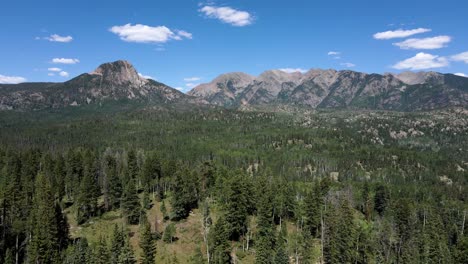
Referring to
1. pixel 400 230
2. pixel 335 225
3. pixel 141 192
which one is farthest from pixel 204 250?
pixel 400 230

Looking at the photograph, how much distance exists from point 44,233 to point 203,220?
4159 centimetres

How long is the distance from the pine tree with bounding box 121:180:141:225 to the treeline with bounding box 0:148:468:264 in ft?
0.96

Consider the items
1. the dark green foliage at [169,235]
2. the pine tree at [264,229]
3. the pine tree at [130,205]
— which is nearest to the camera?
the pine tree at [264,229]

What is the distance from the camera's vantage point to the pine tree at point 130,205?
332 feet

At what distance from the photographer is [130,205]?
102375mm

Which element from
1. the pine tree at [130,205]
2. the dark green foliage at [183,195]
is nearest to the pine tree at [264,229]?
the dark green foliage at [183,195]

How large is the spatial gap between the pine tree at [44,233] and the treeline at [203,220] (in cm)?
22

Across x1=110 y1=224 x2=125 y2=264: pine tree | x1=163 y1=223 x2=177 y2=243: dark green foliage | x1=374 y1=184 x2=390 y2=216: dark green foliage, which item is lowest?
x1=374 y1=184 x2=390 y2=216: dark green foliage

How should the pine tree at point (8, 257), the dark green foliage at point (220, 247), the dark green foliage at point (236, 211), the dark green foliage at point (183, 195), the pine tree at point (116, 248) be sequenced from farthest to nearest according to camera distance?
the dark green foliage at point (183, 195)
the dark green foliage at point (236, 211)
the pine tree at point (8, 257)
the dark green foliage at point (220, 247)
the pine tree at point (116, 248)

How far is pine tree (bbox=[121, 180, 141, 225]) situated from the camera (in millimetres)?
Answer: 101312

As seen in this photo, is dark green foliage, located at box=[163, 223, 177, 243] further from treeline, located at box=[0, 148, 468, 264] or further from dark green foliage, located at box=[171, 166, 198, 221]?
dark green foliage, located at box=[171, 166, 198, 221]

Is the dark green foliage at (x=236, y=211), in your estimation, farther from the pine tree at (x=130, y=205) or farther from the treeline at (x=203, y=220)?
the pine tree at (x=130, y=205)

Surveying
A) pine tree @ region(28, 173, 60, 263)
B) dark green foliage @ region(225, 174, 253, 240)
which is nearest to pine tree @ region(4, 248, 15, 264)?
pine tree @ region(28, 173, 60, 263)

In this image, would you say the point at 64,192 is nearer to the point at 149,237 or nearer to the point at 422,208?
the point at 149,237
